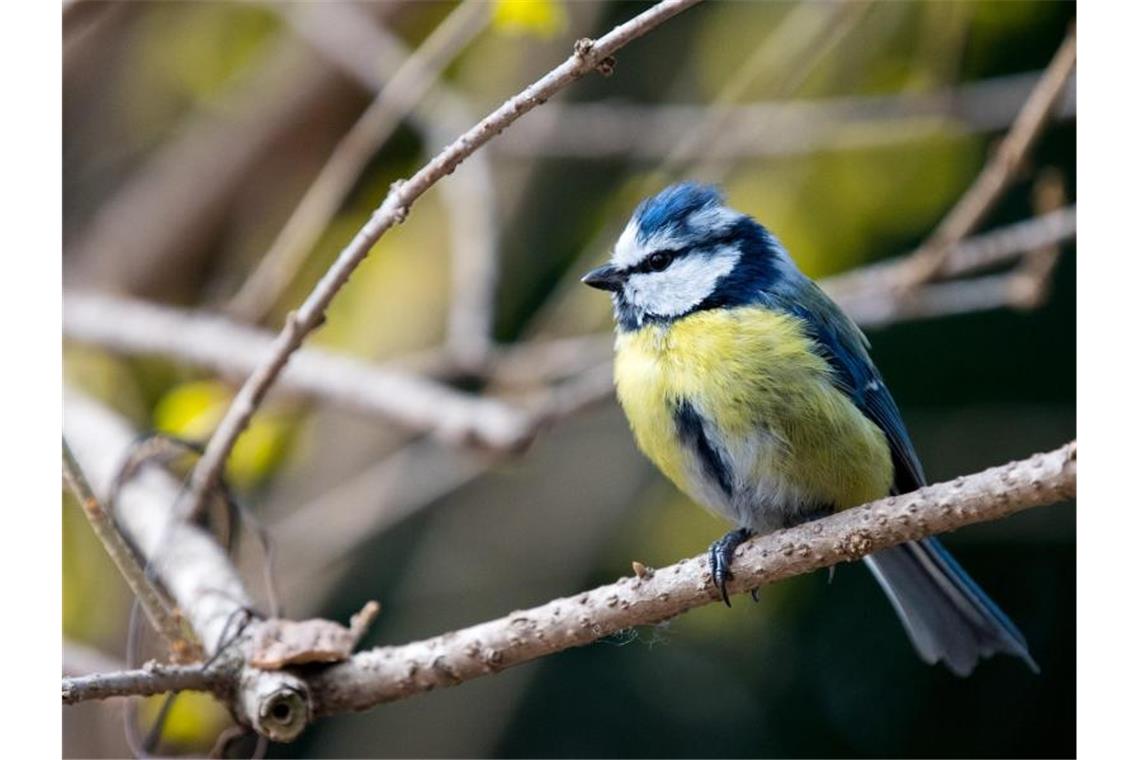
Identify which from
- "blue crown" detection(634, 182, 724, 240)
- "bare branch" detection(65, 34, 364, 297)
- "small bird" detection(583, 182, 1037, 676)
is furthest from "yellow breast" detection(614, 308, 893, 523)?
"bare branch" detection(65, 34, 364, 297)

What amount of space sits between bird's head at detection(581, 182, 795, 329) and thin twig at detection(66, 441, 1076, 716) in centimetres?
28

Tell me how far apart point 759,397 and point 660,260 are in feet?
0.62

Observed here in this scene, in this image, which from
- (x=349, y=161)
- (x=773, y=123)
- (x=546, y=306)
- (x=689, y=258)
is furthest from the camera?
(x=546, y=306)

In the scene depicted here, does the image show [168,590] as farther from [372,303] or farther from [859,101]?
[859,101]

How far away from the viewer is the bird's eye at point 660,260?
4.01 feet

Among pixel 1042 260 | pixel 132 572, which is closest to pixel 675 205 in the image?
pixel 1042 260

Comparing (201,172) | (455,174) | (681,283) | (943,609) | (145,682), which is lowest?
(943,609)

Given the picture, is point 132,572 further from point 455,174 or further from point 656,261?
point 455,174

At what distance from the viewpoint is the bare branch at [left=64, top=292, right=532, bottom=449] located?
162cm

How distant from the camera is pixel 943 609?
118 centimetres

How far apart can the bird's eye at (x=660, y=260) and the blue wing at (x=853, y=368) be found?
0.11m
